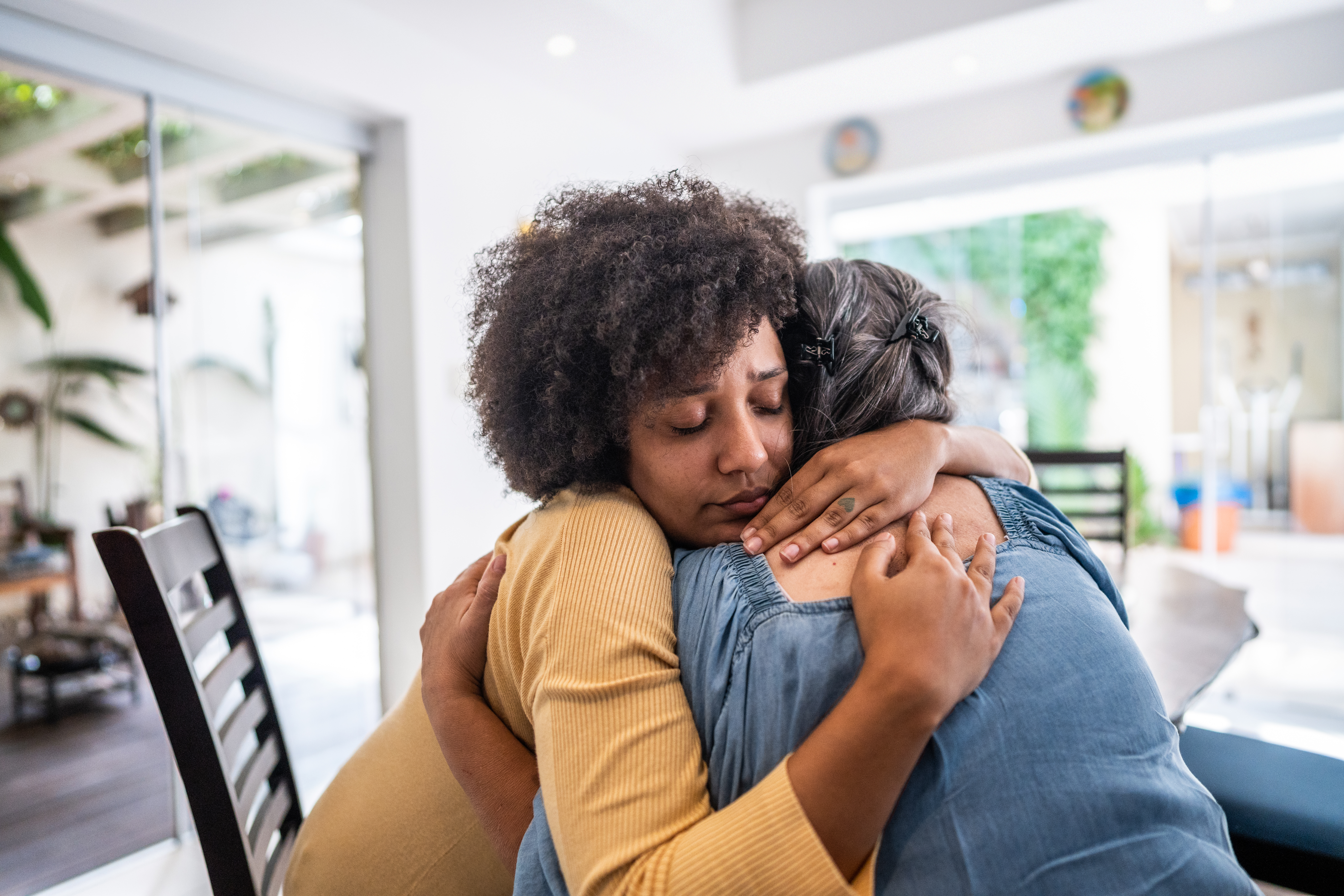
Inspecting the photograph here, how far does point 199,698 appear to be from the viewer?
1.03 metres

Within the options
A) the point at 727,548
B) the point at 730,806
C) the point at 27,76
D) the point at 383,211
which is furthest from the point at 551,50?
the point at 730,806

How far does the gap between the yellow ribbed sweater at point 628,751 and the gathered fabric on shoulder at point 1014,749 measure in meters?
0.04

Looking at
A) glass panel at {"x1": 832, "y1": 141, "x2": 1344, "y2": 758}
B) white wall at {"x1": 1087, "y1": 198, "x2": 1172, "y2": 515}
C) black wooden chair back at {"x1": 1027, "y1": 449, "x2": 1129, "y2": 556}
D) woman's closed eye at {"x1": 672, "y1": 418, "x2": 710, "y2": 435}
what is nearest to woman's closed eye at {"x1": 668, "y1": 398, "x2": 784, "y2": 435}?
woman's closed eye at {"x1": 672, "y1": 418, "x2": 710, "y2": 435}

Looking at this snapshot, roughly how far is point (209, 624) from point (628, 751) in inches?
34.3

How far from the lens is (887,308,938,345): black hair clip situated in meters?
1.05

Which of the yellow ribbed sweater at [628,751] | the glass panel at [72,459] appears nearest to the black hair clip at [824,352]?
the yellow ribbed sweater at [628,751]

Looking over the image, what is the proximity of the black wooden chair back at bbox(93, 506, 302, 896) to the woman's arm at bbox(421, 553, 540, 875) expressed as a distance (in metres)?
0.30

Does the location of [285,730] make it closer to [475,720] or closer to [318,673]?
[318,673]

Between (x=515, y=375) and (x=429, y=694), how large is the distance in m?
0.41

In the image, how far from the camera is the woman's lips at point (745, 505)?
3.27ft

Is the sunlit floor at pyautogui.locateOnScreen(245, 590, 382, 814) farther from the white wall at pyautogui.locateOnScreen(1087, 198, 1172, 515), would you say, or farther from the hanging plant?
the white wall at pyautogui.locateOnScreen(1087, 198, 1172, 515)

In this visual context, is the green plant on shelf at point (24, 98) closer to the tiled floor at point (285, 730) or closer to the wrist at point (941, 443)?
the tiled floor at point (285, 730)

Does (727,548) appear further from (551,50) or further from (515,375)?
(551,50)

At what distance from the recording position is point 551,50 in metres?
3.38
